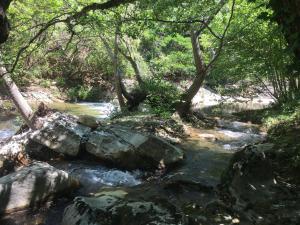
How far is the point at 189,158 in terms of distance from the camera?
28.3 feet

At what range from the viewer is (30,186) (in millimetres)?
6387

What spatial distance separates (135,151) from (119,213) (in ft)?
11.8

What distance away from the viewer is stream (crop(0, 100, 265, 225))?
6105mm

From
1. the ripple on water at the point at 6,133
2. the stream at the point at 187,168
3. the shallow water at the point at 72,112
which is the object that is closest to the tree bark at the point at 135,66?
the shallow water at the point at 72,112

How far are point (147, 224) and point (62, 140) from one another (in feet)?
16.9

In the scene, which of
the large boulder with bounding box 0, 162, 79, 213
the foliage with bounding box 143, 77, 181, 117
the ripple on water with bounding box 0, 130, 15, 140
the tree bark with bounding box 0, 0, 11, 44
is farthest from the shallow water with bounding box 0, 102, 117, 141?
the tree bark with bounding box 0, 0, 11, 44

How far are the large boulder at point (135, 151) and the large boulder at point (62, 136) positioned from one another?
52cm

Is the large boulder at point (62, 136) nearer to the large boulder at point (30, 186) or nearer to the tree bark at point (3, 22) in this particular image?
the large boulder at point (30, 186)

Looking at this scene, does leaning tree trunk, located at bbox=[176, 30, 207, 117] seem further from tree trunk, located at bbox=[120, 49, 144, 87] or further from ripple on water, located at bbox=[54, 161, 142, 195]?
ripple on water, located at bbox=[54, 161, 142, 195]

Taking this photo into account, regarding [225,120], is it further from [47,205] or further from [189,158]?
[47,205]

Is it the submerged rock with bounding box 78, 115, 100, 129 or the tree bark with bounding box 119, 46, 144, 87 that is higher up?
the tree bark with bounding box 119, 46, 144, 87

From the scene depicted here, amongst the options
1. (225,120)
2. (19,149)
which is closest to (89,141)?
(19,149)

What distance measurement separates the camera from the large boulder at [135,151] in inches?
319

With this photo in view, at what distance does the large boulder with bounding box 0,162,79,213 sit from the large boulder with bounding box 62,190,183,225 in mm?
1582
